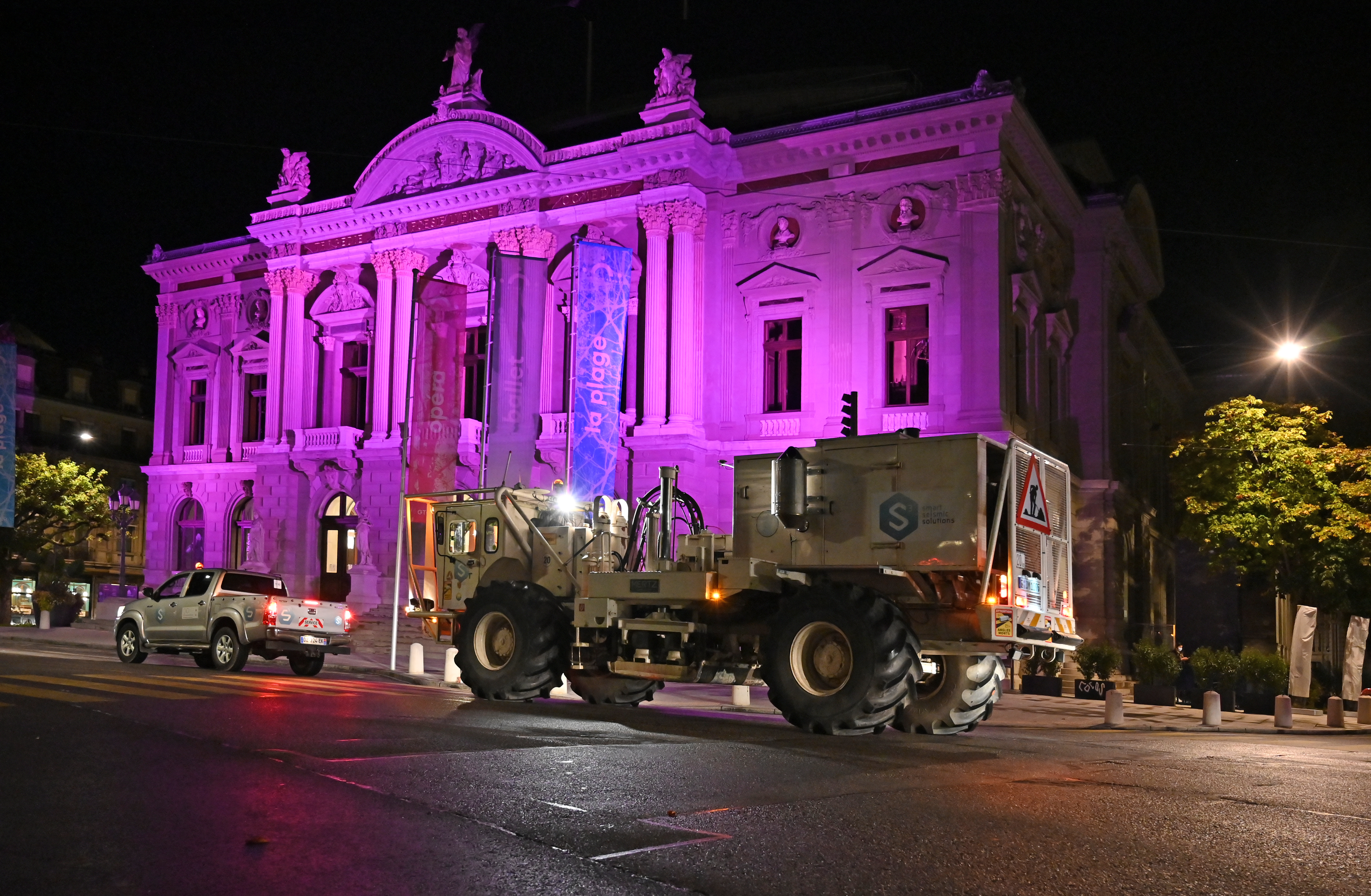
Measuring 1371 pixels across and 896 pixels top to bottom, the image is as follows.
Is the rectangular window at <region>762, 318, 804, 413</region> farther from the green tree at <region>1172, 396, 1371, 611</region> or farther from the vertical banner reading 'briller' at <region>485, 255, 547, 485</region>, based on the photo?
the green tree at <region>1172, 396, 1371, 611</region>

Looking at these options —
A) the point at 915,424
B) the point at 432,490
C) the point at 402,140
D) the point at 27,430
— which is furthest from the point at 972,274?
the point at 27,430

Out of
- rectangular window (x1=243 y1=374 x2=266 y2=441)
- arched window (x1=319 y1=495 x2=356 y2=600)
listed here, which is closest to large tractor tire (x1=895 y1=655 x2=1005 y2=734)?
arched window (x1=319 y1=495 x2=356 y2=600)

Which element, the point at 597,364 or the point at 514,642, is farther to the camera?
the point at 597,364

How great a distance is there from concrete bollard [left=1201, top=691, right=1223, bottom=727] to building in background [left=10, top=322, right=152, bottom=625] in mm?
53319

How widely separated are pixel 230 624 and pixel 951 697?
12.7 m

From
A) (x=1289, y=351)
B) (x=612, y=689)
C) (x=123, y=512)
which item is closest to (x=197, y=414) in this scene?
(x=123, y=512)

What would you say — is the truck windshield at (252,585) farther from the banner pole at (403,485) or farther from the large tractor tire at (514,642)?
the large tractor tire at (514,642)

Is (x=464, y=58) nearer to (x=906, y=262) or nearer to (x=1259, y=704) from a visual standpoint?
(x=906, y=262)

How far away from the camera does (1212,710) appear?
19016 mm

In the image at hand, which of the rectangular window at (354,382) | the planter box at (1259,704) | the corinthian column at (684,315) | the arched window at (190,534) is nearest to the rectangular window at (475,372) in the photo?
the rectangular window at (354,382)

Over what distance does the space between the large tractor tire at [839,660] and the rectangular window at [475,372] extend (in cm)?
2698

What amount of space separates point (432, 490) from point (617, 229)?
952 cm

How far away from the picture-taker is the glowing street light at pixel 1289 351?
25578 mm

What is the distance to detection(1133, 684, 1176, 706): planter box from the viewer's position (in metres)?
24.3
